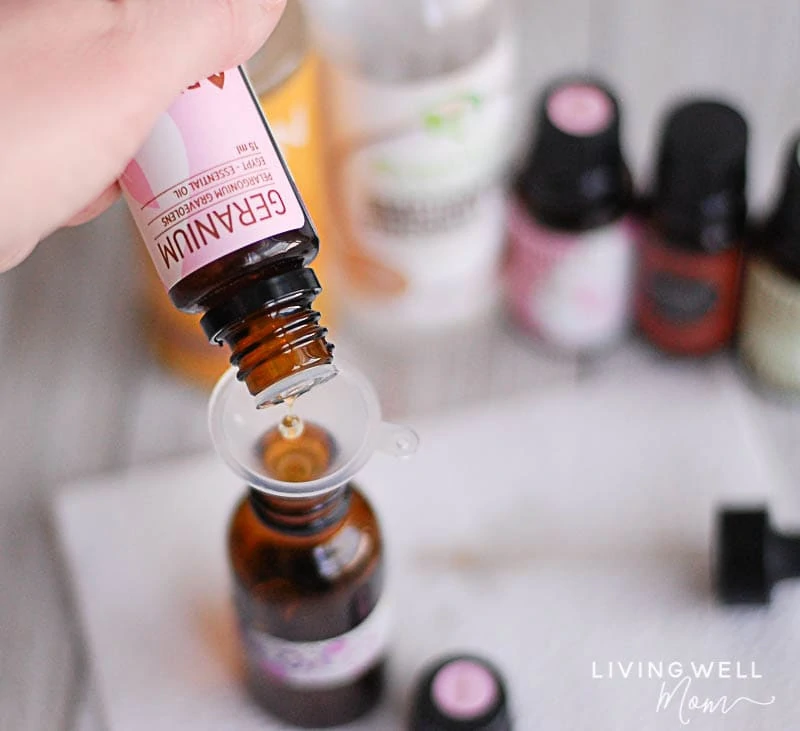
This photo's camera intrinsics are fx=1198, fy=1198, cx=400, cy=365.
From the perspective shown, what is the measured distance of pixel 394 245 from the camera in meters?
0.64

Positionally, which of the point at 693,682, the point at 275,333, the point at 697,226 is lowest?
the point at 693,682

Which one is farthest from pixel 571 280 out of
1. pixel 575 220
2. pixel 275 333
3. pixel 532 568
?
pixel 275 333

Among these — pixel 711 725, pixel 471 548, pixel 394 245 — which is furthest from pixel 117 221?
pixel 711 725

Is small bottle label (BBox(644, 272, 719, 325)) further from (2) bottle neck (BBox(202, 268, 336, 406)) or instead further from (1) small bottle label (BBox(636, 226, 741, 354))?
(2) bottle neck (BBox(202, 268, 336, 406))

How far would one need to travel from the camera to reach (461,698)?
19.3 inches

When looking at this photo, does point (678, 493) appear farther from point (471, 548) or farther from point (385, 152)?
point (385, 152)

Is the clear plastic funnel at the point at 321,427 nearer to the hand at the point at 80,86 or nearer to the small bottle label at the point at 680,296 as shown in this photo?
the hand at the point at 80,86

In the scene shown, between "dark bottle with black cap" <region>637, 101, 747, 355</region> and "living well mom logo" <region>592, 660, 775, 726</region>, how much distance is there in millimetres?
192

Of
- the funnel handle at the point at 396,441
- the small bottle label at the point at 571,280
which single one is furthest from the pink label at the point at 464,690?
the small bottle label at the point at 571,280

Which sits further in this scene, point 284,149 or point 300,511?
point 284,149

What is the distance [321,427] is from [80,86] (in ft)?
0.51

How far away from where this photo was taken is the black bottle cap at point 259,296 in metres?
0.40

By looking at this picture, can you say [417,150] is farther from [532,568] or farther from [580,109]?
[532,568]

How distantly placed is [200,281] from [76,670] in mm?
261
